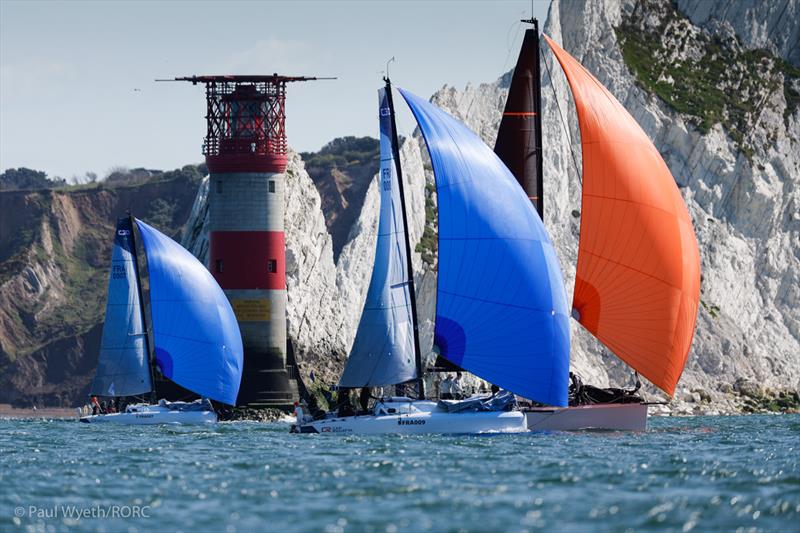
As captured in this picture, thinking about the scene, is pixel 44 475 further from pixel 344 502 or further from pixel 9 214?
pixel 9 214

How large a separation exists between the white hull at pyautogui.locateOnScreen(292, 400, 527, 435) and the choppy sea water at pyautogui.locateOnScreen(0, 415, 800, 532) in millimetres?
427

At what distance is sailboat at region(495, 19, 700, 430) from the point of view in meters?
38.4

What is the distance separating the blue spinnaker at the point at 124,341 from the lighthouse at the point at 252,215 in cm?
342

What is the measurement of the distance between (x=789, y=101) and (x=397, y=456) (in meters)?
55.8

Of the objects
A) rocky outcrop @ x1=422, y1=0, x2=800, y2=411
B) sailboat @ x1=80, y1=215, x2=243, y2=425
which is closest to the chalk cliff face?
rocky outcrop @ x1=422, y1=0, x2=800, y2=411

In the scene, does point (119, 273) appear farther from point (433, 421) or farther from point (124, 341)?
point (433, 421)

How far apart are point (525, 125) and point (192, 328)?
50.3ft

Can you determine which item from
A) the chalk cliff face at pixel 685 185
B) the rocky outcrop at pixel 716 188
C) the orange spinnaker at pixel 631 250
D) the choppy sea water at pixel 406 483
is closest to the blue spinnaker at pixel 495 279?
the orange spinnaker at pixel 631 250

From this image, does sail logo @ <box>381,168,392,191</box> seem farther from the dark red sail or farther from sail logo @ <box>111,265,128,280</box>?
sail logo @ <box>111,265,128,280</box>

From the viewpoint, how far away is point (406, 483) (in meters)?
28.4

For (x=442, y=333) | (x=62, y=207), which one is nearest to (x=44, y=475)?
(x=442, y=333)

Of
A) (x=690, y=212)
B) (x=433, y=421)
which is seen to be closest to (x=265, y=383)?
(x=433, y=421)

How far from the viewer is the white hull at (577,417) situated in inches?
1604

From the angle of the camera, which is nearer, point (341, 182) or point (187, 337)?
point (187, 337)
